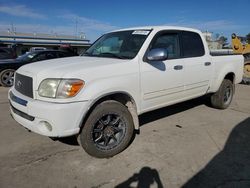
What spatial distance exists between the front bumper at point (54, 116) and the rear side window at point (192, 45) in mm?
2601

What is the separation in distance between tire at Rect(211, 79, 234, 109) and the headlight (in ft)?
13.1

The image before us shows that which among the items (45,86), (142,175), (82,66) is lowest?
(142,175)

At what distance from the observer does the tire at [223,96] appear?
6.19 m

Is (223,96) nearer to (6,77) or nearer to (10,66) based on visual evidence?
(10,66)

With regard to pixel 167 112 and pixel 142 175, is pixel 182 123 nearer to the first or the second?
pixel 167 112

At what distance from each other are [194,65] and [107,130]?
7.56 feet

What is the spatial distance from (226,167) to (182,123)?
6.26ft

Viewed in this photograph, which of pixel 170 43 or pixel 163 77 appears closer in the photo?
pixel 163 77

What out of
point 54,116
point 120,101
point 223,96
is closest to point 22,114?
point 54,116

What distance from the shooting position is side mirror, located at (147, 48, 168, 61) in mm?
3979

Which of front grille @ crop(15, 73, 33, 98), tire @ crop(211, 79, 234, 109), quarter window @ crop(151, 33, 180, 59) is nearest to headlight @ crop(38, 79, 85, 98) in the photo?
front grille @ crop(15, 73, 33, 98)

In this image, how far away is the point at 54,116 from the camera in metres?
3.20

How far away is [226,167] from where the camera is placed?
352cm

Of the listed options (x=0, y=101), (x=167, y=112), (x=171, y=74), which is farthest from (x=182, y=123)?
(x=0, y=101)
